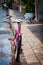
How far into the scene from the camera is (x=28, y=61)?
7887 millimetres

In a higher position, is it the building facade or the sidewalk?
the building facade

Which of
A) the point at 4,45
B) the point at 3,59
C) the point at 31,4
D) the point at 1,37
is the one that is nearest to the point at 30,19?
the point at 31,4

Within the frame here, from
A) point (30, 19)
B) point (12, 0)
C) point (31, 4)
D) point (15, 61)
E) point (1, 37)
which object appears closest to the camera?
point (15, 61)

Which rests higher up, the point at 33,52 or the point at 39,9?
the point at 39,9

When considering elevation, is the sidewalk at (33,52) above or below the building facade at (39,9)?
below

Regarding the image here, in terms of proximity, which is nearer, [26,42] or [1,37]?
[26,42]

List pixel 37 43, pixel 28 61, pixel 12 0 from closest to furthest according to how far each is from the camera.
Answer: pixel 28 61
pixel 37 43
pixel 12 0

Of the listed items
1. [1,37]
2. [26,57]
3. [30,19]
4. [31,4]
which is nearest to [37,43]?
[26,57]

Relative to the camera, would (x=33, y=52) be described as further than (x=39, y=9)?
No

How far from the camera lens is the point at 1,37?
13.4m

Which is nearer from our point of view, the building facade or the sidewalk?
the sidewalk

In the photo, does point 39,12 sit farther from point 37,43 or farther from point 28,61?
point 28,61

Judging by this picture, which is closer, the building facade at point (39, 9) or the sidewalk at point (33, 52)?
the sidewalk at point (33, 52)

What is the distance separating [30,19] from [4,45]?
32.9ft
